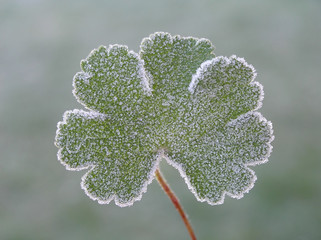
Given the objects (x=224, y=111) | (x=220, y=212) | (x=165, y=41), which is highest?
(x=220, y=212)

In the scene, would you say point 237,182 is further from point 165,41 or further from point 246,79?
point 165,41

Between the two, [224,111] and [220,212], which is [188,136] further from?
[220,212]

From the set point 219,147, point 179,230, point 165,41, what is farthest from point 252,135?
point 179,230

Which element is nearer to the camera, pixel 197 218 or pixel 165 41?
pixel 165 41

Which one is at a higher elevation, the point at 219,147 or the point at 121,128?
the point at 121,128

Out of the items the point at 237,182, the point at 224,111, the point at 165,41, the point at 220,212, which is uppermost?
the point at 220,212
